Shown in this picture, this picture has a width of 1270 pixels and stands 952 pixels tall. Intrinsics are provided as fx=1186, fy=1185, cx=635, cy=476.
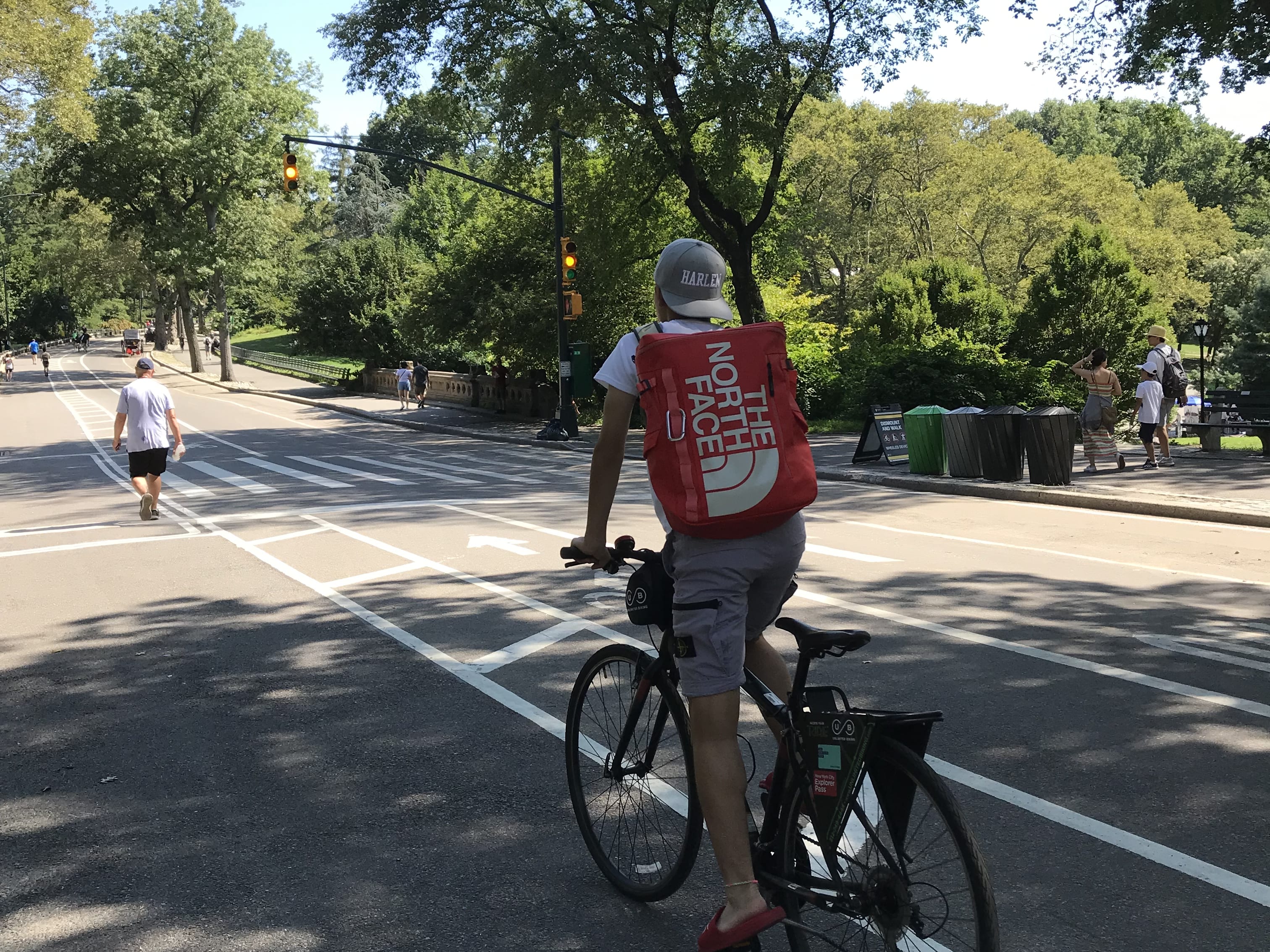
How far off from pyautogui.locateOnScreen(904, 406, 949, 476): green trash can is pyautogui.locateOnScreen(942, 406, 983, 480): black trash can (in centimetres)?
25

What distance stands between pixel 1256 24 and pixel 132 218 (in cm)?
5930

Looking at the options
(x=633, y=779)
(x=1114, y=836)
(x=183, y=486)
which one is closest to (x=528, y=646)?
(x=633, y=779)

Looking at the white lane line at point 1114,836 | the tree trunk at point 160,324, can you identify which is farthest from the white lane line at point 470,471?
the tree trunk at point 160,324

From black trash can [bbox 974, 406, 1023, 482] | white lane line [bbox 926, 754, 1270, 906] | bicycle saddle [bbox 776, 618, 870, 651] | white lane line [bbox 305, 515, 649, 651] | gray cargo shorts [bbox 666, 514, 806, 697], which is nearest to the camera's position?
bicycle saddle [bbox 776, 618, 870, 651]

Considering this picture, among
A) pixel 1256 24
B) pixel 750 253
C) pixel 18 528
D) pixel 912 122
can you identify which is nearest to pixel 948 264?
pixel 912 122

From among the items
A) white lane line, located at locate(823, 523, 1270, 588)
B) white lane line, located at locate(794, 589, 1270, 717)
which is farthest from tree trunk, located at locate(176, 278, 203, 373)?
white lane line, located at locate(794, 589, 1270, 717)

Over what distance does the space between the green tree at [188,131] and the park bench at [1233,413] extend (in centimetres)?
5261

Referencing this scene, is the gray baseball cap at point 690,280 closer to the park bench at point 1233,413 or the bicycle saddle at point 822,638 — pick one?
the bicycle saddle at point 822,638

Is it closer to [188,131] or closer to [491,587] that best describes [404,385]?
[188,131]

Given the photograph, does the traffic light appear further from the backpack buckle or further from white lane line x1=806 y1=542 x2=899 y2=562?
the backpack buckle

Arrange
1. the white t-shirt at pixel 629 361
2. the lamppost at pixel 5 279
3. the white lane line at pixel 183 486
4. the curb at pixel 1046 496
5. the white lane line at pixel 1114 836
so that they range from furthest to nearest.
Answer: the lamppost at pixel 5 279 < the white lane line at pixel 183 486 < the curb at pixel 1046 496 < the white lane line at pixel 1114 836 < the white t-shirt at pixel 629 361

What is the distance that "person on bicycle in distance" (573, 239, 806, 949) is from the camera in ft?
10.1

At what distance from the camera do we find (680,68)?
81.7 ft

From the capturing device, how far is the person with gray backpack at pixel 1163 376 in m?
17.0
